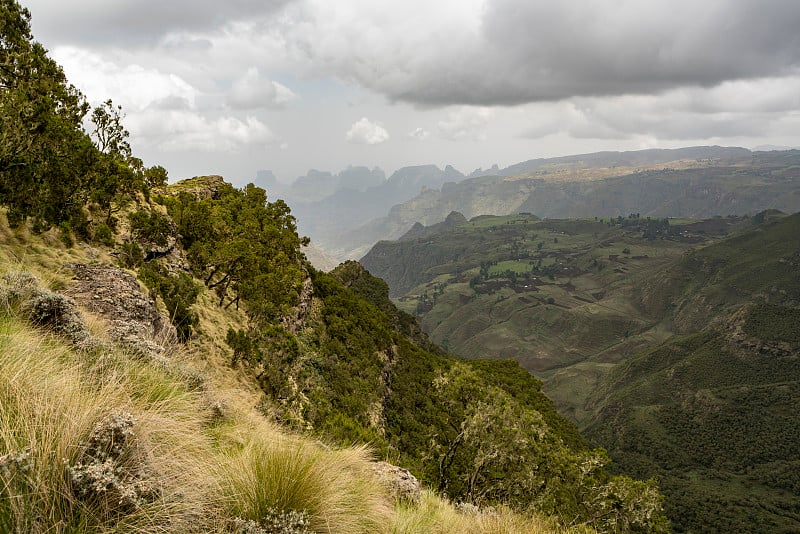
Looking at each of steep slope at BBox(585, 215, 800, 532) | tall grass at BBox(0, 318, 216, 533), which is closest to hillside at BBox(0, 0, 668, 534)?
tall grass at BBox(0, 318, 216, 533)

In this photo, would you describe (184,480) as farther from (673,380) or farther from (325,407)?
(673,380)

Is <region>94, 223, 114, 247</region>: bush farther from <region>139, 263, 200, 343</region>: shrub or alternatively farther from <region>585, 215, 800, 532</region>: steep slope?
<region>585, 215, 800, 532</region>: steep slope

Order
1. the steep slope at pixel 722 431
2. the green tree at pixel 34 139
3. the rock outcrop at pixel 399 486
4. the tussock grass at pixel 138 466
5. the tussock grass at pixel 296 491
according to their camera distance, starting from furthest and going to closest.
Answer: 1. the steep slope at pixel 722 431
2. the green tree at pixel 34 139
3. the rock outcrop at pixel 399 486
4. the tussock grass at pixel 296 491
5. the tussock grass at pixel 138 466

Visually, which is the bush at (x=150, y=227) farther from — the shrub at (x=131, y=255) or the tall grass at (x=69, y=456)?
the tall grass at (x=69, y=456)

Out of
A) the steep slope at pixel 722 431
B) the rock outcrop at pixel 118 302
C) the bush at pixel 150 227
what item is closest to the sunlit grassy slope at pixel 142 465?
the rock outcrop at pixel 118 302

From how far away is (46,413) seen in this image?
3.86 meters

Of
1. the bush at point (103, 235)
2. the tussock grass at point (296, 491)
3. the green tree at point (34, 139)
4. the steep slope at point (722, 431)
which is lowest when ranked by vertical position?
the steep slope at point (722, 431)

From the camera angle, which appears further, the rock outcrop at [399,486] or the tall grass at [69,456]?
the rock outcrop at [399,486]

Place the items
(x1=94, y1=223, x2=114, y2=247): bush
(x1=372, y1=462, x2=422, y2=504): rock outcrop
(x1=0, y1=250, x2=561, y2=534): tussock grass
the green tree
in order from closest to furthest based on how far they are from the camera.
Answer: (x1=0, y1=250, x2=561, y2=534): tussock grass → (x1=372, y1=462, x2=422, y2=504): rock outcrop → the green tree → (x1=94, y1=223, x2=114, y2=247): bush

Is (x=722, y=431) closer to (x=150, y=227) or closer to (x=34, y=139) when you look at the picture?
(x=150, y=227)

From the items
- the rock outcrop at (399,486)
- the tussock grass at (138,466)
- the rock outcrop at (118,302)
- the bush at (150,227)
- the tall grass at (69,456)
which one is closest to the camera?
the tall grass at (69,456)

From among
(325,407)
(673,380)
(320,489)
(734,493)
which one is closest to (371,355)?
(325,407)

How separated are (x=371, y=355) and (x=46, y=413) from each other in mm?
33529

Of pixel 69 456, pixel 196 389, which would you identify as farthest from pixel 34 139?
pixel 69 456
